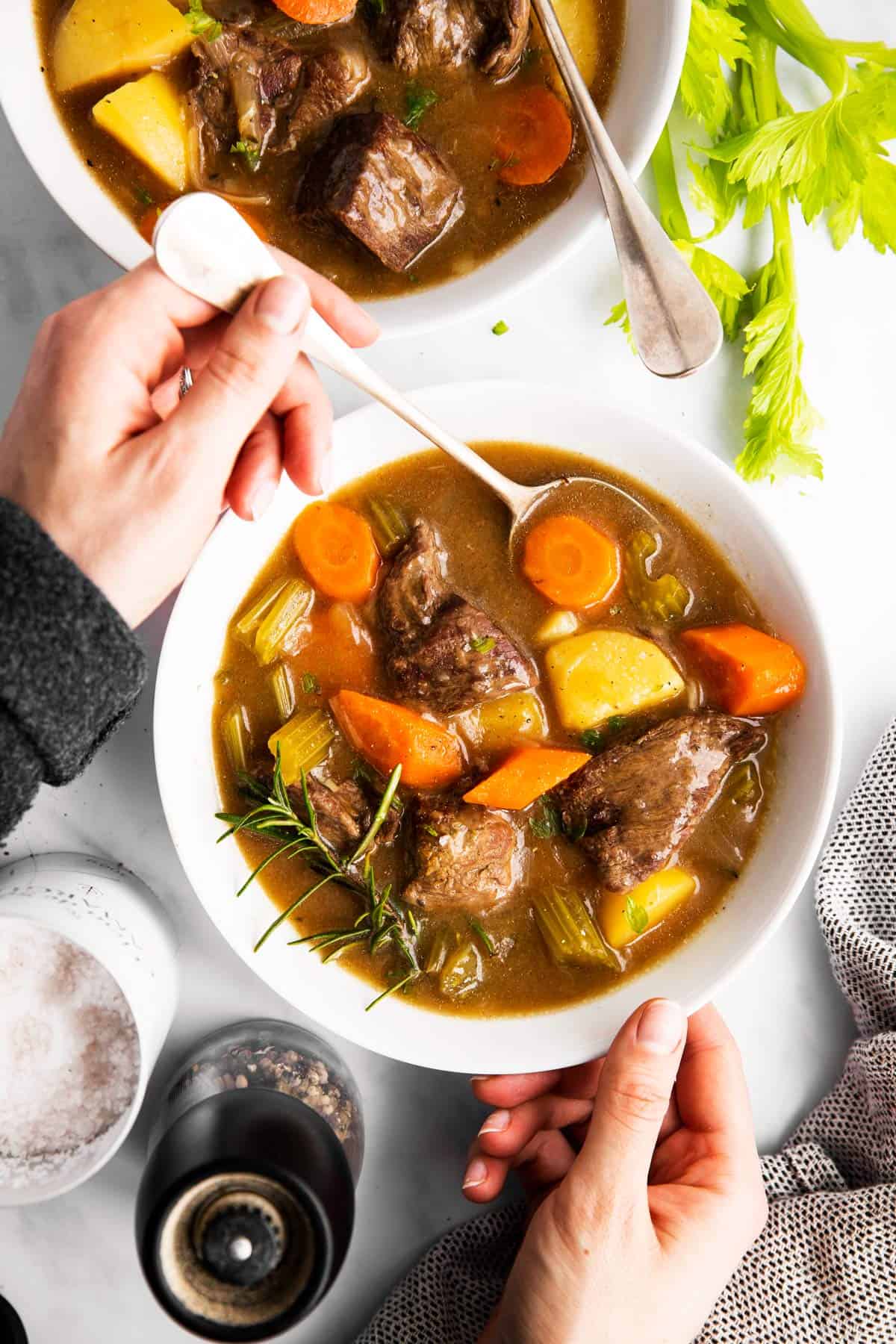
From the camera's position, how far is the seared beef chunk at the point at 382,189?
230 cm

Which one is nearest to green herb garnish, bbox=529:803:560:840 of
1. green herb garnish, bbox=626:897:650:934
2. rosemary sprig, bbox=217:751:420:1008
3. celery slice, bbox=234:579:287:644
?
green herb garnish, bbox=626:897:650:934

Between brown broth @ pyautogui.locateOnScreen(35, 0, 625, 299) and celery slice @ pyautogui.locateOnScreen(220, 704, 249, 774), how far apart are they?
985 mm

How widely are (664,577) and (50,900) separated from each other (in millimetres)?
1566

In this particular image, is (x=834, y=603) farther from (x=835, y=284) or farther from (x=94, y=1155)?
(x=94, y=1155)

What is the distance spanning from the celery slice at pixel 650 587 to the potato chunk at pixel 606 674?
0.26 feet

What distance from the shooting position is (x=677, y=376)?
2.44 m

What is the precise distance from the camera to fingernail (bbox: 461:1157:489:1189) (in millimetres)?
2742

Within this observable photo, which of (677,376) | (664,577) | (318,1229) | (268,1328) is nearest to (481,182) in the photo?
(677,376)

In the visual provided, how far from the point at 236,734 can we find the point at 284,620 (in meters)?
0.28

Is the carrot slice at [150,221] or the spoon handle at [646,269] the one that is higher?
the carrot slice at [150,221]

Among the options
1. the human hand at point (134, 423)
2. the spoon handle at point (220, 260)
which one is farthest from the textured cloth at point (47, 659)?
the spoon handle at point (220, 260)

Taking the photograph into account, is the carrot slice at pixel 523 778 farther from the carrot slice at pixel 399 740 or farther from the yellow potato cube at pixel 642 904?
the yellow potato cube at pixel 642 904

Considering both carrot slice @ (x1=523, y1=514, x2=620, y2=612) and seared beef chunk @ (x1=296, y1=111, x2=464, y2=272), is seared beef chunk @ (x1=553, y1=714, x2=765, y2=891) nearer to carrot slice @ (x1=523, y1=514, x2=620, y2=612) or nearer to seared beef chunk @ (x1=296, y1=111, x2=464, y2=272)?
carrot slice @ (x1=523, y1=514, x2=620, y2=612)

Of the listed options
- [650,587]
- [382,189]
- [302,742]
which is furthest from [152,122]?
[650,587]
